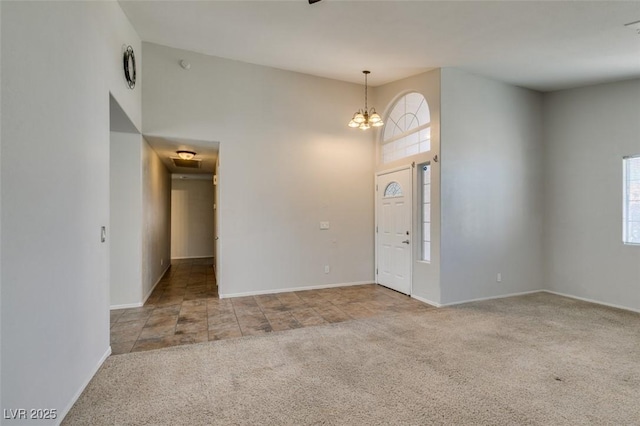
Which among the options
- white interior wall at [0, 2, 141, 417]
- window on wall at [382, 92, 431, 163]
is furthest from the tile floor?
window on wall at [382, 92, 431, 163]

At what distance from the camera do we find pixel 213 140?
15.8 feet

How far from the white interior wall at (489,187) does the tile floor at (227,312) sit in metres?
1.10

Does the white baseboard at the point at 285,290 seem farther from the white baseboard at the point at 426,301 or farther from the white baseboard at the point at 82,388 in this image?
the white baseboard at the point at 82,388

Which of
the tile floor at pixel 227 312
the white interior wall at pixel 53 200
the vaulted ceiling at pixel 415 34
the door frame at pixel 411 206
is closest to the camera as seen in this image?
the white interior wall at pixel 53 200

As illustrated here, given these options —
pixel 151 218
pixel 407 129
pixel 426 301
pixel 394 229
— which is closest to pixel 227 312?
pixel 151 218

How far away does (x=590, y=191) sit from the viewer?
4941mm

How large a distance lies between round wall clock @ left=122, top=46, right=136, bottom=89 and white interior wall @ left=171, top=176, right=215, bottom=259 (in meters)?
5.97

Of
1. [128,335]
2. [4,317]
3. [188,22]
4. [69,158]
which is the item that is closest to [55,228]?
[69,158]

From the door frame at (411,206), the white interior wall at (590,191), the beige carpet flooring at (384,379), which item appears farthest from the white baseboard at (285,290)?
the white interior wall at (590,191)

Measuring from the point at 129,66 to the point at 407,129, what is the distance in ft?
13.6

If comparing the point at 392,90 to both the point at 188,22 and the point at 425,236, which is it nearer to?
the point at 425,236

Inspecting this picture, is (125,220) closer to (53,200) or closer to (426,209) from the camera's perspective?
(53,200)

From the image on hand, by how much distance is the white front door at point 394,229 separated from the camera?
5078mm

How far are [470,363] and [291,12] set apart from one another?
4.09 meters
